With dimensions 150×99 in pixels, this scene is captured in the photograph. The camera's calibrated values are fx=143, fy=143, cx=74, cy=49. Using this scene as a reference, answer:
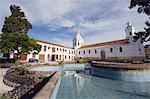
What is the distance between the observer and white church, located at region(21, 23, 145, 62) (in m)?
40.0

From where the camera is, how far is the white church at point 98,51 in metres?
40.0

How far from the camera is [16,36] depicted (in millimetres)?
29688

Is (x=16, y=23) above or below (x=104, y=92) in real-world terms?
above

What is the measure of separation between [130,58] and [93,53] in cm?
1585

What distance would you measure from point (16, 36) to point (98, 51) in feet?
99.4

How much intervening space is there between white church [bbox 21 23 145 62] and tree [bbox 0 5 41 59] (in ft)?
37.6

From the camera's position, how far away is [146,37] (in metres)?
21.8

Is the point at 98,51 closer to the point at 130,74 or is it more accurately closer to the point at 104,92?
the point at 130,74

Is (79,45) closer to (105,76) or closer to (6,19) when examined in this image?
(6,19)

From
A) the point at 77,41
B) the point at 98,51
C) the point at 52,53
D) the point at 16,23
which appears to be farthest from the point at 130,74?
the point at 77,41

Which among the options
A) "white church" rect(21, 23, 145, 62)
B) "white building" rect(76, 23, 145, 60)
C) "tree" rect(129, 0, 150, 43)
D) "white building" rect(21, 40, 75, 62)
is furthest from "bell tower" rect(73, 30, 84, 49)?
"tree" rect(129, 0, 150, 43)

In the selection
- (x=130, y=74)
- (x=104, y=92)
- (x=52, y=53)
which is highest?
(x=52, y=53)

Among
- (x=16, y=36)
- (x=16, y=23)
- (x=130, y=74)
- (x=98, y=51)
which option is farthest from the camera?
(x=98, y=51)

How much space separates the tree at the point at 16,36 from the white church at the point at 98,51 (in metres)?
11.4
